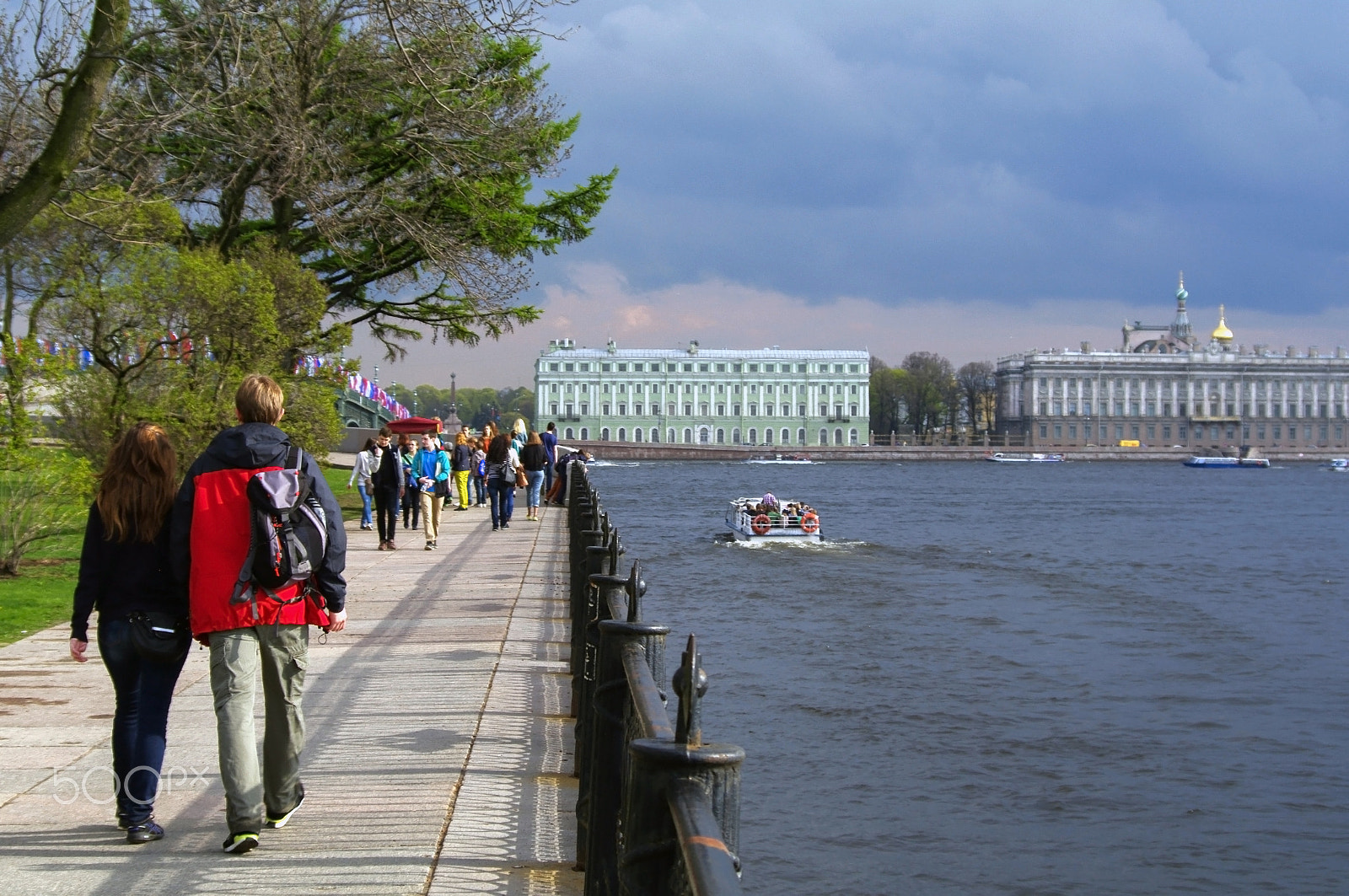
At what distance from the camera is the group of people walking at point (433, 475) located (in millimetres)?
18141

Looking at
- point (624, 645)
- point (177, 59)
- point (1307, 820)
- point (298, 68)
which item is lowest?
point (1307, 820)

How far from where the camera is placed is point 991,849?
11.0 metres

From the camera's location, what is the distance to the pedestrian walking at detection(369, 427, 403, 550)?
17766mm

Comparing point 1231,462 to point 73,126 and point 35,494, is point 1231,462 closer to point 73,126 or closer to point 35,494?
point 35,494

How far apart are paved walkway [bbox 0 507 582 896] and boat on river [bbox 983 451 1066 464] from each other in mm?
151440

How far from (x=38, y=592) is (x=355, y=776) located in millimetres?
7838

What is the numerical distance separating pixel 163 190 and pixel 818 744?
1453cm

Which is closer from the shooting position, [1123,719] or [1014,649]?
[1123,719]

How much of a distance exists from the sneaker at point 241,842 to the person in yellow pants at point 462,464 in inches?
874

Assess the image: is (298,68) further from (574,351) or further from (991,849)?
(574,351)

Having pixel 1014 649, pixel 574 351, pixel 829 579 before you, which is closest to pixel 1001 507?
pixel 829 579

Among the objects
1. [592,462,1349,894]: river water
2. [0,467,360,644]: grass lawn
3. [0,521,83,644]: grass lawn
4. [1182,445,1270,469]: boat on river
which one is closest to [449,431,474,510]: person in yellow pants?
[592,462,1349,894]: river water

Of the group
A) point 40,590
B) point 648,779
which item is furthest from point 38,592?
point 648,779

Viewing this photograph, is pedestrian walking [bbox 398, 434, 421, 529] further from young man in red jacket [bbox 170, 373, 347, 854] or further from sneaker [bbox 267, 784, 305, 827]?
young man in red jacket [bbox 170, 373, 347, 854]
